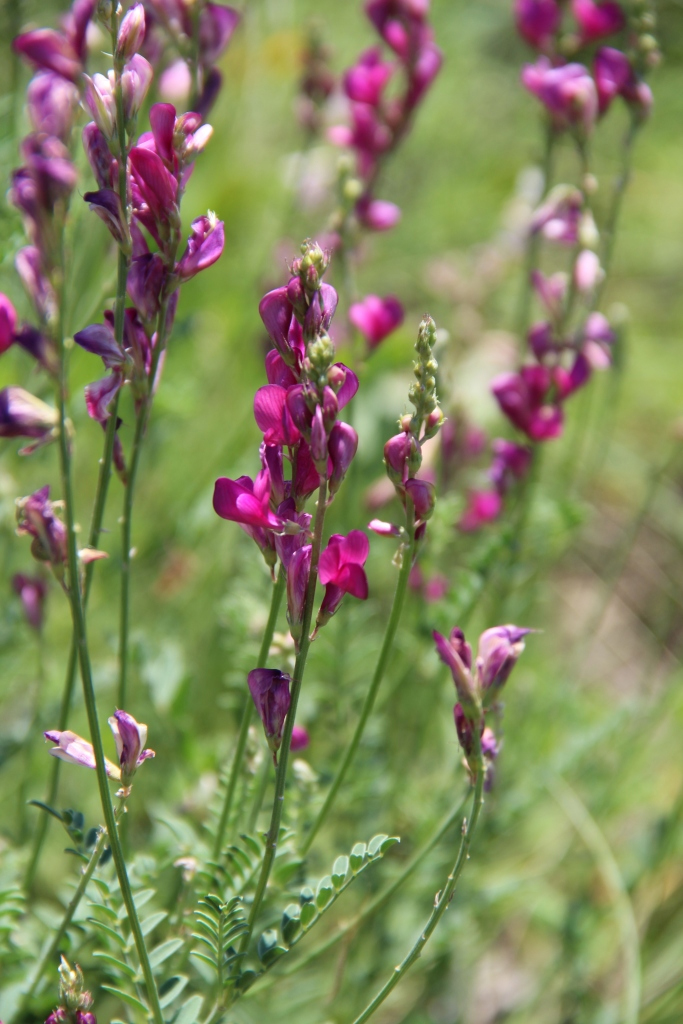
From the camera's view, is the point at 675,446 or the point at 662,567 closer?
the point at 675,446

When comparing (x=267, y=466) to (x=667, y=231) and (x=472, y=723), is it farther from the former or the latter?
(x=667, y=231)

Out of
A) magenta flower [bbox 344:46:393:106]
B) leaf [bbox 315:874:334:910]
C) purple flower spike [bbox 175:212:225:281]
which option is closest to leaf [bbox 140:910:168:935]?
leaf [bbox 315:874:334:910]

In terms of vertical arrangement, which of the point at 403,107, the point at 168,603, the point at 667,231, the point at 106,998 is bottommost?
the point at 106,998

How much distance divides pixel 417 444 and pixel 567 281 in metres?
0.65

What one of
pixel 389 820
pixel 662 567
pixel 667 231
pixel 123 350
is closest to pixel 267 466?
pixel 123 350

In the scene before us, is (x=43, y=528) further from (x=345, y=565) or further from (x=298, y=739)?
(x=298, y=739)

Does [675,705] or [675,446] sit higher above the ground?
[675,446]

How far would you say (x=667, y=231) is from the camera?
375 centimetres

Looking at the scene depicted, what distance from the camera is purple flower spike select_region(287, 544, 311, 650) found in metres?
0.64

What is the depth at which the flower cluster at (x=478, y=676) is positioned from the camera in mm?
671

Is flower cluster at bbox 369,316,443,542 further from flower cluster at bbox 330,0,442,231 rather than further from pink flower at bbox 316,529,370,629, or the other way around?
flower cluster at bbox 330,0,442,231

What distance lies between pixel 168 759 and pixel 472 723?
2.96ft

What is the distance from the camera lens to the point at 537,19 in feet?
4.33

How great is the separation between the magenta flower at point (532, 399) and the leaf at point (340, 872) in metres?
0.57
